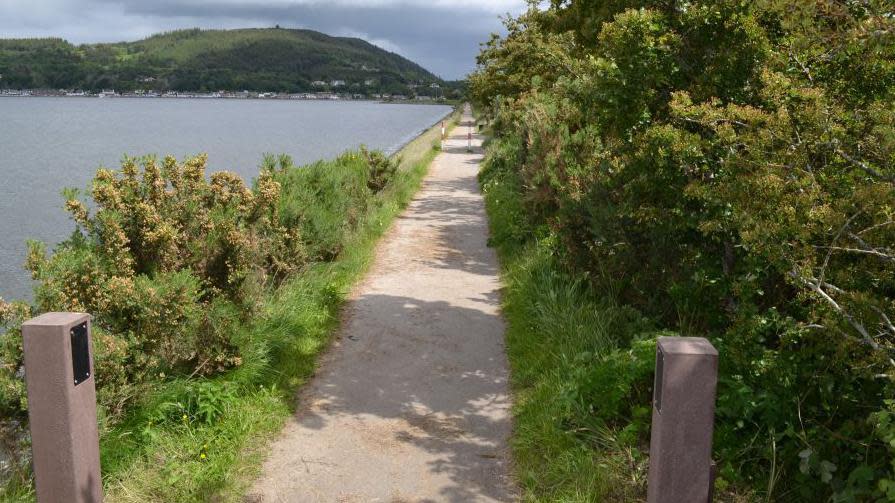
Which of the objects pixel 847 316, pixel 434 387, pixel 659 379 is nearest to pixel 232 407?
pixel 434 387

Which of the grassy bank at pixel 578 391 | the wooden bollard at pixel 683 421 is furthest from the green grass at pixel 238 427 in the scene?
the wooden bollard at pixel 683 421

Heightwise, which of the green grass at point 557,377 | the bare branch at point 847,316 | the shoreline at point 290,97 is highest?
the shoreline at point 290,97

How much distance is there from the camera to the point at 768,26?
18.1 feet

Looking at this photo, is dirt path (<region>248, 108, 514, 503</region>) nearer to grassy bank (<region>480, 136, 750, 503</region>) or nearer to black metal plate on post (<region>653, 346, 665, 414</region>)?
grassy bank (<region>480, 136, 750, 503</region>)

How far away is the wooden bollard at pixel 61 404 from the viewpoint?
3398 mm

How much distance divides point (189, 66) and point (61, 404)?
179 m

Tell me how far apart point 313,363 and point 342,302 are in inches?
76.3

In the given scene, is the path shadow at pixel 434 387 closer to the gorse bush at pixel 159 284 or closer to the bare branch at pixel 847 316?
the gorse bush at pixel 159 284

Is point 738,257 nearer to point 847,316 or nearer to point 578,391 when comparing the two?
point 578,391

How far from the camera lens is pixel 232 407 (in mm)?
5227

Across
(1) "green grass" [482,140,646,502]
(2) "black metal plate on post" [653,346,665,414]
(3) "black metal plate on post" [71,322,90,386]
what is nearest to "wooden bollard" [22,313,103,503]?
(3) "black metal plate on post" [71,322,90,386]

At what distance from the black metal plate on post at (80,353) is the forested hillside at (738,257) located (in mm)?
2451

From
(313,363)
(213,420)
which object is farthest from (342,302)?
(213,420)

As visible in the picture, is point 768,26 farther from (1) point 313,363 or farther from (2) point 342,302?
(2) point 342,302
